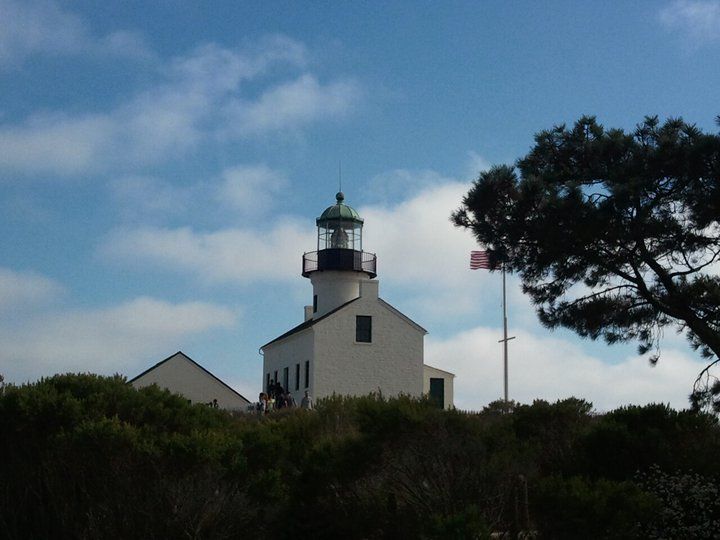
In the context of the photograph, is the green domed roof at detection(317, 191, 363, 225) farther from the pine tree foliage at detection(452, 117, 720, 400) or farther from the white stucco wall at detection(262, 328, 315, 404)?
the pine tree foliage at detection(452, 117, 720, 400)

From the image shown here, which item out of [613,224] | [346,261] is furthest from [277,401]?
[613,224]

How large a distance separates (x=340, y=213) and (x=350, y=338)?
20.1 feet

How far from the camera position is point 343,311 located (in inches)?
1598

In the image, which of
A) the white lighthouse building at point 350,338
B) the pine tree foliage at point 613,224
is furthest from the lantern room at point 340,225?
the pine tree foliage at point 613,224

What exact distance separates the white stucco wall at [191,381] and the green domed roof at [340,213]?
28.1 ft

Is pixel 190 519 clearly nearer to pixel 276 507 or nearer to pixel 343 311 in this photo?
pixel 276 507

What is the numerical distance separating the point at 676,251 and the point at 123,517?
32.7 feet

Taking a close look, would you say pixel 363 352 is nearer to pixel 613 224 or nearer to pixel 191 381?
pixel 191 381

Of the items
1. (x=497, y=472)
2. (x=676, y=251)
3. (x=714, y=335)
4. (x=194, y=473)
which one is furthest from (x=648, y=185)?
(x=194, y=473)

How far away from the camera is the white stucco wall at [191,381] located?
4078cm

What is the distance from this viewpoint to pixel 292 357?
141 ft

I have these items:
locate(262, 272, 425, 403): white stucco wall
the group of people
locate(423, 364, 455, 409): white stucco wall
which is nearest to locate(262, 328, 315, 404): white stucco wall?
locate(262, 272, 425, 403): white stucco wall

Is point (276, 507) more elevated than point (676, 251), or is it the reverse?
point (676, 251)

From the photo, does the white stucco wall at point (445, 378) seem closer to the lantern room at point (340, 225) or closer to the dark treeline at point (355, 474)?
the lantern room at point (340, 225)
